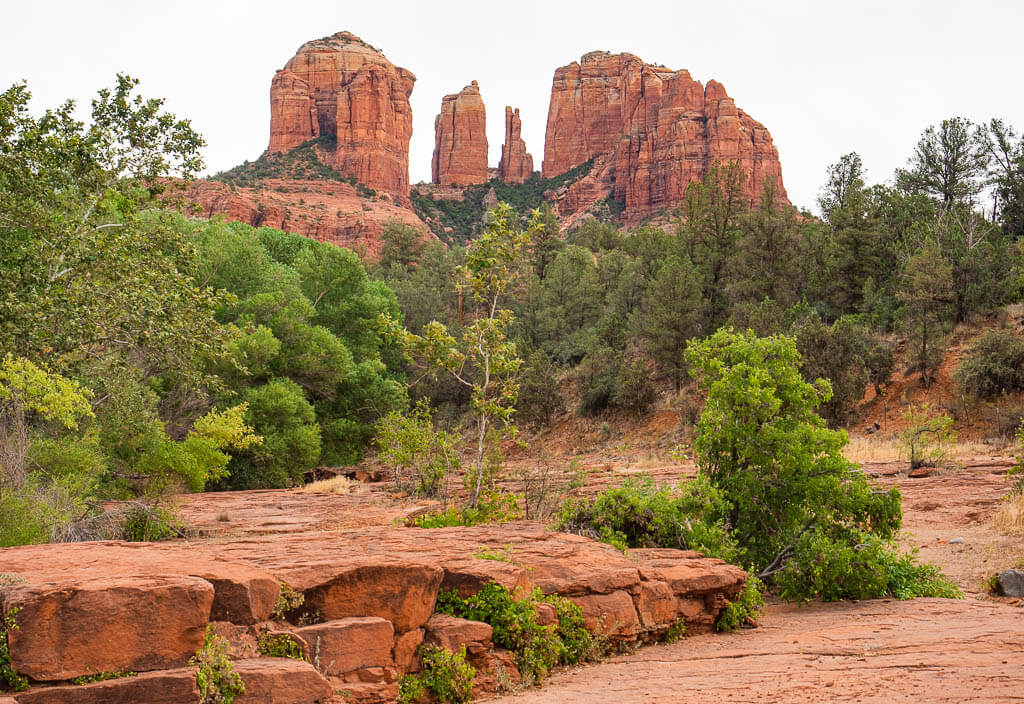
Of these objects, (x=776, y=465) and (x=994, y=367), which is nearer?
(x=776, y=465)

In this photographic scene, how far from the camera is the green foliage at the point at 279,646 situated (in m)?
4.79

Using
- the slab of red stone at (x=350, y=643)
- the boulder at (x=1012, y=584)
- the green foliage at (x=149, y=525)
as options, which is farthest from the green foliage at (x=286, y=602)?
the boulder at (x=1012, y=584)

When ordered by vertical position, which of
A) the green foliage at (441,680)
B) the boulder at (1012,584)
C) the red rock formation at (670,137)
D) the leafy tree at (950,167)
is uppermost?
the red rock formation at (670,137)

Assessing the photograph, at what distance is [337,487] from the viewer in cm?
2034

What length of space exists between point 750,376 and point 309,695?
20.2 feet

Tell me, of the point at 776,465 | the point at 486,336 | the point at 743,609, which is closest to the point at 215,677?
the point at 743,609

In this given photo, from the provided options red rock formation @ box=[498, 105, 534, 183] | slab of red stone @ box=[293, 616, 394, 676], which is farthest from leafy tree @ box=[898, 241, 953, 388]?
red rock formation @ box=[498, 105, 534, 183]

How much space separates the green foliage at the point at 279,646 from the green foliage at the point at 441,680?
0.78m

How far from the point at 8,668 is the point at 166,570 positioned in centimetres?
101

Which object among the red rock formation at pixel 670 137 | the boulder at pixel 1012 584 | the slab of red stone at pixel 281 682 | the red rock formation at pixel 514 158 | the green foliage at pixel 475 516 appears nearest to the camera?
the slab of red stone at pixel 281 682

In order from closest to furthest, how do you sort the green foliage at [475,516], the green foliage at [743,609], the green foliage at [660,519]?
the green foliage at [743,609]
the green foliage at [660,519]
the green foliage at [475,516]

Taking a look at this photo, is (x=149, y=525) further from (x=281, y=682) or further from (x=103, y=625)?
(x=281, y=682)

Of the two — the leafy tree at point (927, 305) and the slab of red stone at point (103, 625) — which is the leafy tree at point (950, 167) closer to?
the leafy tree at point (927, 305)

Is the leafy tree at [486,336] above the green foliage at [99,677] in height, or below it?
above
